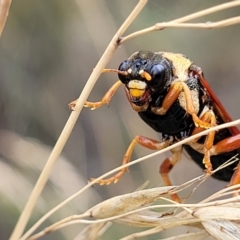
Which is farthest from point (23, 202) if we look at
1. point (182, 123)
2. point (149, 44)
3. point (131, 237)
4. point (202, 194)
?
point (202, 194)

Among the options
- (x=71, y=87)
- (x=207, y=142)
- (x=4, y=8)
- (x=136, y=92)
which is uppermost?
(x=4, y=8)

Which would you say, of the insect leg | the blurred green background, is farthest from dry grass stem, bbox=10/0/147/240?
the blurred green background

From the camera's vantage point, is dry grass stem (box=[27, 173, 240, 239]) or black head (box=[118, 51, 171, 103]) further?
black head (box=[118, 51, 171, 103])

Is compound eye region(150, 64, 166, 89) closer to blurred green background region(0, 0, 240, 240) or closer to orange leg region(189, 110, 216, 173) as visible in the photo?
orange leg region(189, 110, 216, 173)

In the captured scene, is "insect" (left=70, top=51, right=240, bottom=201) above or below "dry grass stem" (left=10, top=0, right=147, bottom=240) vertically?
below

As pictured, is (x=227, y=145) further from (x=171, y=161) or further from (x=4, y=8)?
(x=4, y=8)

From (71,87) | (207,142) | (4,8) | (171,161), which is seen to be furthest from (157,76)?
(71,87)
